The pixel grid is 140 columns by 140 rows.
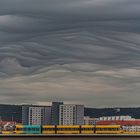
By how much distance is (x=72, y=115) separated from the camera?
143125 mm

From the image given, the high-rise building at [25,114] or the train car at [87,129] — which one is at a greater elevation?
the high-rise building at [25,114]

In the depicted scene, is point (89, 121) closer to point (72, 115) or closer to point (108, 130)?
point (72, 115)

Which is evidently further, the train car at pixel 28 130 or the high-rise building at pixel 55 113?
the high-rise building at pixel 55 113

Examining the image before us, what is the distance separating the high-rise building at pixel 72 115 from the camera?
14100 centimetres

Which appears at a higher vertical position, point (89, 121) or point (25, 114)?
point (25, 114)

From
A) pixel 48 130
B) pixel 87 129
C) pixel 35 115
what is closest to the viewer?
pixel 87 129

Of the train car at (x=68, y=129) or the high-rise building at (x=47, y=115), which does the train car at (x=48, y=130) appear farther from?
the high-rise building at (x=47, y=115)

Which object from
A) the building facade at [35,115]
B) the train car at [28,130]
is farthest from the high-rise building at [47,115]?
the train car at [28,130]

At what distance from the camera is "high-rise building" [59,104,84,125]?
14100 centimetres

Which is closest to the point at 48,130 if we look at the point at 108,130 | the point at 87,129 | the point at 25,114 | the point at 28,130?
the point at 28,130

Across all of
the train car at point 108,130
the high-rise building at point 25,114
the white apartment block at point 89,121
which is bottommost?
the train car at point 108,130

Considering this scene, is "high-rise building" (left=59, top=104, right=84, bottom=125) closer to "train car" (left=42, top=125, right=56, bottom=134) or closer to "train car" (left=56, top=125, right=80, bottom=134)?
"train car" (left=42, top=125, right=56, bottom=134)

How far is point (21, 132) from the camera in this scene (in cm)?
11888

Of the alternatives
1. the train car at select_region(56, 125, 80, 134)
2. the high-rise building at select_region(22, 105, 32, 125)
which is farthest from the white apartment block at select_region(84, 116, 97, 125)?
the train car at select_region(56, 125, 80, 134)
